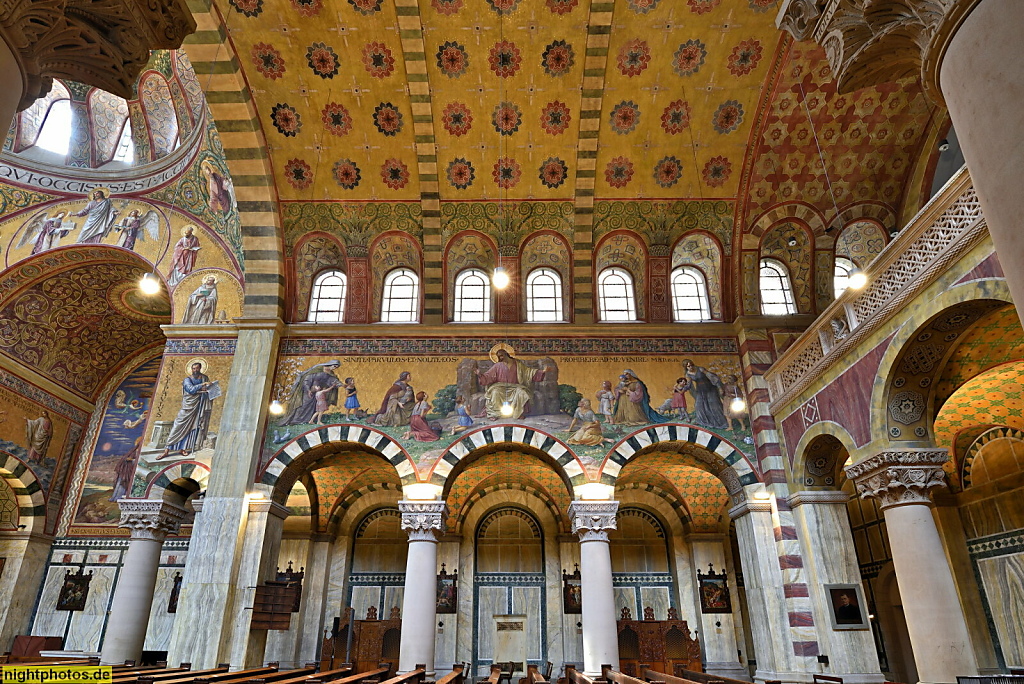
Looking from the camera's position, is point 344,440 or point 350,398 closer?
point 344,440

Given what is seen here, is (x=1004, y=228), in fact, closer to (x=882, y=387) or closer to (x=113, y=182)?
(x=882, y=387)

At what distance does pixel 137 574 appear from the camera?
43.5 feet

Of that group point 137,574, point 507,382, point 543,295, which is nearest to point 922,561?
point 507,382

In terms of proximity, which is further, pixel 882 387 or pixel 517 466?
pixel 517 466

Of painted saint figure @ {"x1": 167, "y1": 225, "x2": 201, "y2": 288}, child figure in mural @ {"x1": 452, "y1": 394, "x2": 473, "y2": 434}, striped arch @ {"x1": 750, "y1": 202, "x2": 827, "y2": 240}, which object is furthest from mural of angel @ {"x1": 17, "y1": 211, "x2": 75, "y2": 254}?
striped arch @ {"x1": 750, "y1": 202, "x2": 827, "y2": 240}

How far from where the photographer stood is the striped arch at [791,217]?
15.0 meters

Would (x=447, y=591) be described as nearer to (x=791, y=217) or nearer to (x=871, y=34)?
(x=791, y=217)

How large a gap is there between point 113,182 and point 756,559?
57.7 feet

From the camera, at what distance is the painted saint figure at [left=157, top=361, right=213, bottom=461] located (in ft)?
45.5

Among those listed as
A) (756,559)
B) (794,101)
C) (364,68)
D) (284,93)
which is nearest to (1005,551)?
(756,559)

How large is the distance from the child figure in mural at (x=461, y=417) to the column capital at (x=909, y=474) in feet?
25.5

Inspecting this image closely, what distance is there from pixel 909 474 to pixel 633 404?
587 cm

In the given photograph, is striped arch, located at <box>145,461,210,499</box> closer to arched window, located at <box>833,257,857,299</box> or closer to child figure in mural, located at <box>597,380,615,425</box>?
child figure in mural, located at <box>597,380,615,425</box>

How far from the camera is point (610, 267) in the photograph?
16.0m
